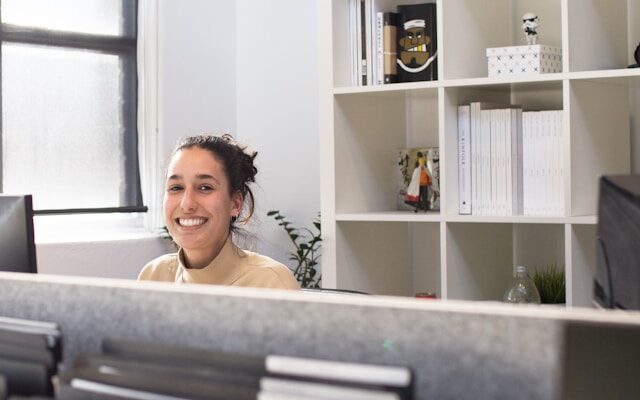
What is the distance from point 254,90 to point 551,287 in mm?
1897

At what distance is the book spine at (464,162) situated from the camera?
3.16 m

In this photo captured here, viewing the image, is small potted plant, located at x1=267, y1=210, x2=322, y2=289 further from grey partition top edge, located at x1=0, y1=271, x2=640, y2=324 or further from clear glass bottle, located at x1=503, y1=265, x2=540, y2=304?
grey partition top edge, located at x1=0, y1=271, x2=640, y2=324

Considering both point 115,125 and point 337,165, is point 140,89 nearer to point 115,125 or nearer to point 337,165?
point 115,125

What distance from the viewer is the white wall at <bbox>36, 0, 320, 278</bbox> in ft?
14.1

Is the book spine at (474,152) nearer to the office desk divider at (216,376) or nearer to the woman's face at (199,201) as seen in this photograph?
the woman's face at (199,201)

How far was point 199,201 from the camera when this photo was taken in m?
2.41

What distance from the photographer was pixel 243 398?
0.54 metres

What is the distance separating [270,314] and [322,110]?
2.86 meters

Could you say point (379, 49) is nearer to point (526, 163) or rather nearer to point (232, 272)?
point (526, 163)

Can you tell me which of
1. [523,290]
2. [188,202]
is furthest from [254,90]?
[188,202]

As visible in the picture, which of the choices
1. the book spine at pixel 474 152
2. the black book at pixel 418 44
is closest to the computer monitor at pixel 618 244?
the book spine at pixel 474 152

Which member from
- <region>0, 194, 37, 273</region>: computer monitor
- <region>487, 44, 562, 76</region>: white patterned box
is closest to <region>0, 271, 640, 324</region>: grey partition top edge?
<region>0, 194, 37, 273</region>: computer monitor

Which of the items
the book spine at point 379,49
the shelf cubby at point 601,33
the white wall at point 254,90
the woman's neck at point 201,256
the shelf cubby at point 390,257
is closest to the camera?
the woman's neck at point 201,256

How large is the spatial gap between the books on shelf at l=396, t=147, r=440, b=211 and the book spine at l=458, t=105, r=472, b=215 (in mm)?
175
